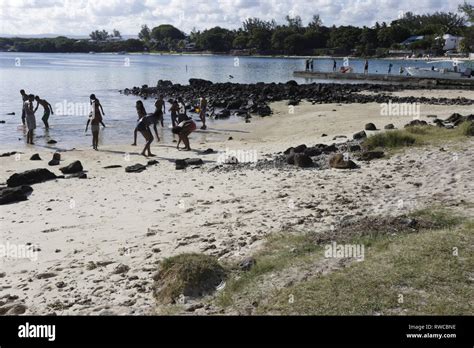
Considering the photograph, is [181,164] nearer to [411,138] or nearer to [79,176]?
[79,176]

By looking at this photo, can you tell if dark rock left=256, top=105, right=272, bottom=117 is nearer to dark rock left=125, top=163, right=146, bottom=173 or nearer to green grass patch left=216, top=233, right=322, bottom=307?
dark rock left=125, top=163, right=146, bottom=173

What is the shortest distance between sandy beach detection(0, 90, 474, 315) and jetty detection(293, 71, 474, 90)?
36776 mm

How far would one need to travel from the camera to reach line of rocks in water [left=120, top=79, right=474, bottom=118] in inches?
1331

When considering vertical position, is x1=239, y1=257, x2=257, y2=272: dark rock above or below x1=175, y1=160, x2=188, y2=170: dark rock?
below

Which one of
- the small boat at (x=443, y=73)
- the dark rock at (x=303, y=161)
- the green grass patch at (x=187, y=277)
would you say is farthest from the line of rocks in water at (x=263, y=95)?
the green grass patch at (x=187, y=277)

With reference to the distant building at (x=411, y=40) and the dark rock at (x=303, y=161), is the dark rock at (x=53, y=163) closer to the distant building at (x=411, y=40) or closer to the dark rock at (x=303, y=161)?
the dark rock at (x=303, y=161)

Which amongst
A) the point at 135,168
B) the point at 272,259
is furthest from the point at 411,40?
the point at 272,259

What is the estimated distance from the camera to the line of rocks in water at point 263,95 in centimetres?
3381

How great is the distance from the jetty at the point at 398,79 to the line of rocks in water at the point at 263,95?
→ 259 cm

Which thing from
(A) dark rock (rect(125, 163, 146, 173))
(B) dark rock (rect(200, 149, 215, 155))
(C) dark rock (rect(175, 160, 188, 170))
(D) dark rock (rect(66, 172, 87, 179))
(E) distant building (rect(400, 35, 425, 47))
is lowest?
(D) dark rock (rect(66, 172, 87, 179))

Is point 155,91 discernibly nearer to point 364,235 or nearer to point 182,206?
point 182,206

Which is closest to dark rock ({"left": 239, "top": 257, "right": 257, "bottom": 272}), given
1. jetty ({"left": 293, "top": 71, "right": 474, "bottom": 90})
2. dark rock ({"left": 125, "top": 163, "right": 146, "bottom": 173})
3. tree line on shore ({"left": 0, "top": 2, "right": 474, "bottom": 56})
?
dark rock ({"left": 125, "top": 163, "right": 146, "bottom": 173})
